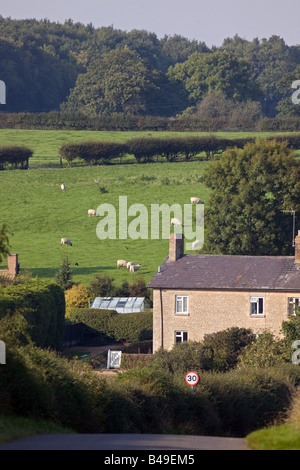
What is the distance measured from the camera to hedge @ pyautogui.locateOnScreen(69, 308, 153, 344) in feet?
181

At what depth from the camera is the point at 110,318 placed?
56.0 meters

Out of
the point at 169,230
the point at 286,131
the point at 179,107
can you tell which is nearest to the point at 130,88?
the point at 179,107

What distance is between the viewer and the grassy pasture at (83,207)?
2682 inches

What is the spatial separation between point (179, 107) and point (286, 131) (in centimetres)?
3626

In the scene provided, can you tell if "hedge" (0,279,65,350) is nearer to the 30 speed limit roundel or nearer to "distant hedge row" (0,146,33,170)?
the 30 speed limit roundel

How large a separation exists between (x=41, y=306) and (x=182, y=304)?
8.66 metres

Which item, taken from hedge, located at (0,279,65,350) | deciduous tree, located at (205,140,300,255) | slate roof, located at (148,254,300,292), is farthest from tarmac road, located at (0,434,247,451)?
deciduous tree, located at (205,140,300,255)

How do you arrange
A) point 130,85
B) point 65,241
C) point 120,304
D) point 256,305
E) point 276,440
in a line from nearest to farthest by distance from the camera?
point 276,440, point 256,305, point 120,304, point 65,241, point 130,85

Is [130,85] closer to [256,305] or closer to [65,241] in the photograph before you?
[65,241]

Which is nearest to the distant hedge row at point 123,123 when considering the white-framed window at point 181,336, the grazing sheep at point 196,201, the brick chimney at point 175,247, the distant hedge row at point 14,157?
the distant hedge row at point 14,157

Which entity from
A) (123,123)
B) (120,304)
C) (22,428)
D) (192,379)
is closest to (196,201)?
(120,304)

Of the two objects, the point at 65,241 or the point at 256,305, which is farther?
the point at 65,241

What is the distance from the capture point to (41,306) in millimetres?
46875

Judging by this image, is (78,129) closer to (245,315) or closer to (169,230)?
(169,230)
